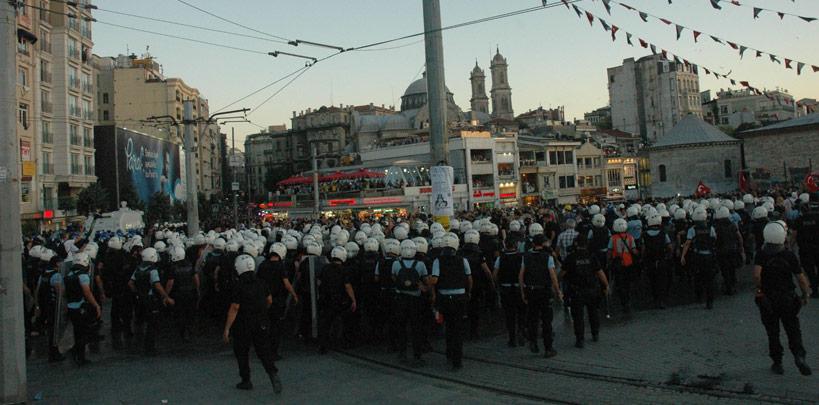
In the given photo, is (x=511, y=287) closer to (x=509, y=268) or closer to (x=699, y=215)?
(x=509, y=268)

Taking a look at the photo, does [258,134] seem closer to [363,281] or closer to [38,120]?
[38,120]

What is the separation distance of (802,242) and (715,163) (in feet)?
180

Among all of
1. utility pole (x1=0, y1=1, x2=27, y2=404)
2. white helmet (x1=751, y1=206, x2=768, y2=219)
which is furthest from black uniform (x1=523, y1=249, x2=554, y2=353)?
white helmet (x1=751, y1=206, x2=768, y2=219)

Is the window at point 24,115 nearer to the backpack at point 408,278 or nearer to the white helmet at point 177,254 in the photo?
the white helmet at point 177,254

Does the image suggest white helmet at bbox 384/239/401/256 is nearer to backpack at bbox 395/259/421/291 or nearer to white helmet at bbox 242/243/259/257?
backpack at bbox 395/259/421/291

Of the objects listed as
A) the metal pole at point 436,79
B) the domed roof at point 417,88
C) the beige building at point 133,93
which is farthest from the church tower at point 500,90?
the metal pole at point 436,79

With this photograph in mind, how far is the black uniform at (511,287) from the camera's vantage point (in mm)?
9828

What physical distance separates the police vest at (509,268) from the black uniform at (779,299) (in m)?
3.21

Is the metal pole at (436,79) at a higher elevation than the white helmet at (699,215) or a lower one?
higher

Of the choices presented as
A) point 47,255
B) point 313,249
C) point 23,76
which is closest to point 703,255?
point 313,249

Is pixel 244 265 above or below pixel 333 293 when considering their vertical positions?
above

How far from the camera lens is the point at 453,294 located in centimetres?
894

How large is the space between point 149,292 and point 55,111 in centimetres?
4207

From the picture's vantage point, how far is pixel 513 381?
815 cm
